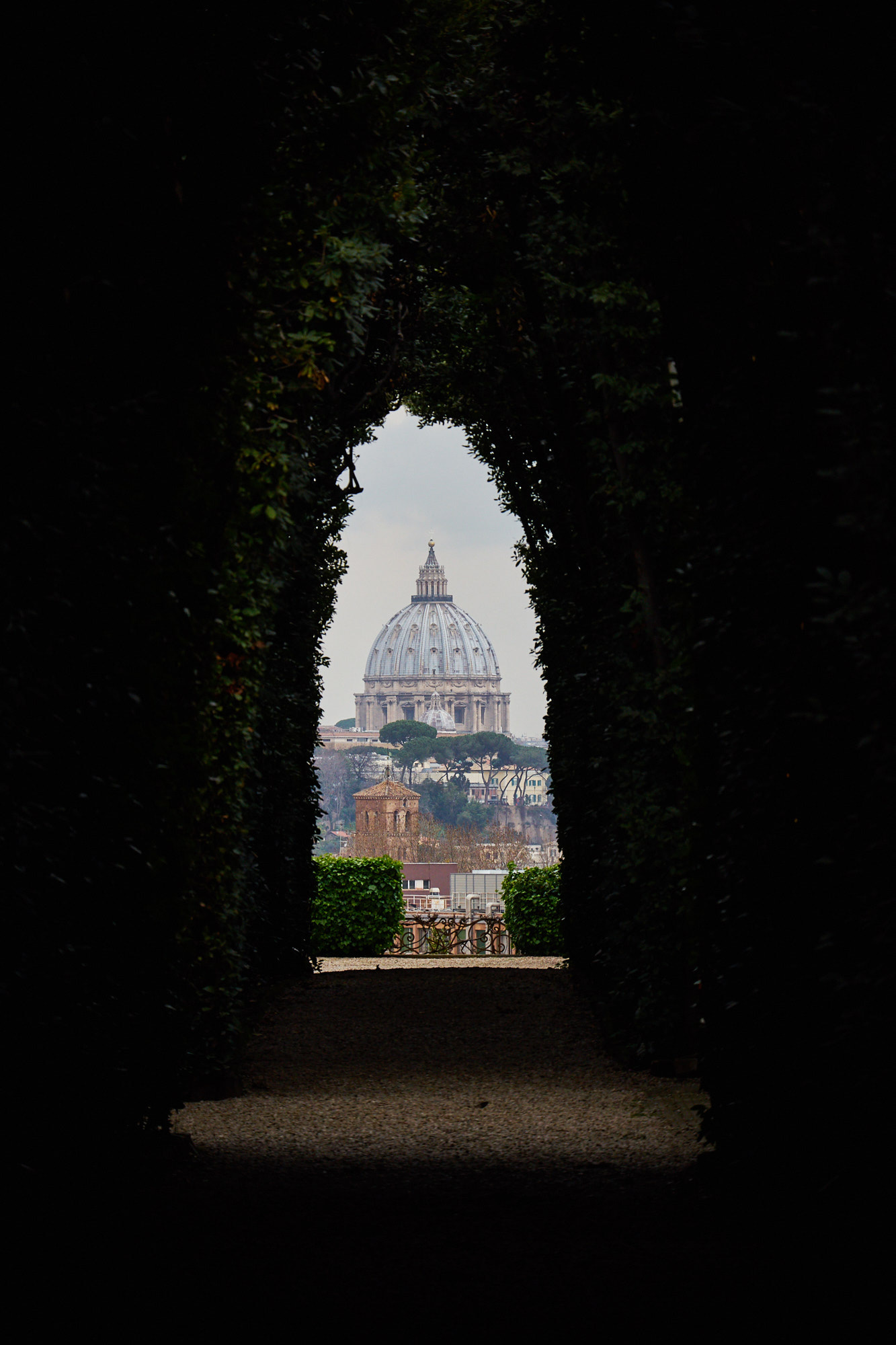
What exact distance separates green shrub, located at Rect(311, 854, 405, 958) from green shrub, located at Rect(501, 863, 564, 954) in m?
1.86

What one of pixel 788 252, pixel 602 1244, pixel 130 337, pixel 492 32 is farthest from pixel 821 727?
pixel 492 32

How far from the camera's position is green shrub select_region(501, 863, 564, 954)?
20094 millimetres

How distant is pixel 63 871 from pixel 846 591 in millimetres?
2812

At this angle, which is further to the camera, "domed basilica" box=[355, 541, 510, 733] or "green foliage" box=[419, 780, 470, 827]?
"domed basilica" box=[355, 541, 510, 733]

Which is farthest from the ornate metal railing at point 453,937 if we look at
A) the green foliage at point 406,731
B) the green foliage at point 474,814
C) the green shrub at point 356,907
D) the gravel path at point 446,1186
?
the green foliage at point 406,731

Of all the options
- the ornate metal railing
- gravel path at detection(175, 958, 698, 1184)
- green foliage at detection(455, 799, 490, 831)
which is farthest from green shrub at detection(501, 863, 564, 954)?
green foliage at detection(455, 799, 490, 831)

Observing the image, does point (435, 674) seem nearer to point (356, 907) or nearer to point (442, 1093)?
point (356, 907)

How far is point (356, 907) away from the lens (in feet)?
67.5

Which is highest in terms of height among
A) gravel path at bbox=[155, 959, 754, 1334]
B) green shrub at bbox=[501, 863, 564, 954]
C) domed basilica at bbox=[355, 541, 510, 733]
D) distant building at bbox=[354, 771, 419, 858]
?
domed basilica at bbox=[355, 541, 510, 733]

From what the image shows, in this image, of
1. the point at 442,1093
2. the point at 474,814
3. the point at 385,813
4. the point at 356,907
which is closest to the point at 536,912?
the point at 356,907

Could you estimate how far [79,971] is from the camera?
4.80 metres

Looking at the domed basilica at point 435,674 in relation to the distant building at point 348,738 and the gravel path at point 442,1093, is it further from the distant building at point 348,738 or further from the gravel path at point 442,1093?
the gravel path at point 442,1093

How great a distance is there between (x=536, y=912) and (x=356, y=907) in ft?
8.89

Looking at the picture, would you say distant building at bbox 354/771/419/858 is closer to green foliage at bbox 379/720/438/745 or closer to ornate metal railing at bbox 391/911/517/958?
ornate metal railing at bbox 391/911/517/958
